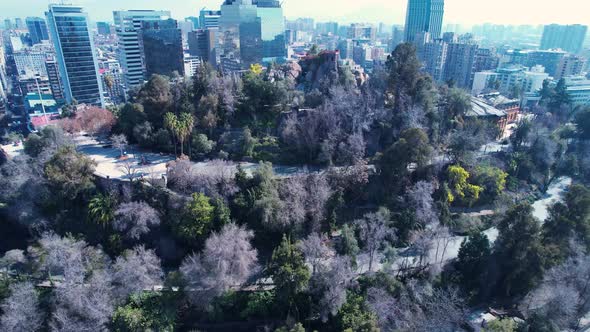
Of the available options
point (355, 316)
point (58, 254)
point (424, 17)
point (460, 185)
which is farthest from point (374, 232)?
point (424, 17)

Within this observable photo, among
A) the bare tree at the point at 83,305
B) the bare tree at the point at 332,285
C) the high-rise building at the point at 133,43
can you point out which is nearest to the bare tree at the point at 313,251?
the bare tree at the point at 332,285

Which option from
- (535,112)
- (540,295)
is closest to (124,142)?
(540,295)

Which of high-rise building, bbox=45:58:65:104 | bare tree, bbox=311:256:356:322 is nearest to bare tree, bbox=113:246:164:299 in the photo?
bare tree, bbox=311:256:356:322

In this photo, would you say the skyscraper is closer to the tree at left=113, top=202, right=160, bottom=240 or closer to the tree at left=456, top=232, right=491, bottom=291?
the tree at left=456, top=232, right=491, bottom=291

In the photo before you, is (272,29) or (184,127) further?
(272,29)

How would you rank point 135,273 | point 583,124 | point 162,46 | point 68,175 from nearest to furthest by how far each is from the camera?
point 135,273, point 68,175, point 583,124, point 162,46

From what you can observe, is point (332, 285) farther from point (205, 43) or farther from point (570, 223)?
point (205, 43)

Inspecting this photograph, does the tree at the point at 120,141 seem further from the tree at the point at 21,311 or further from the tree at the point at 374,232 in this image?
the tree at the point at 374,232
